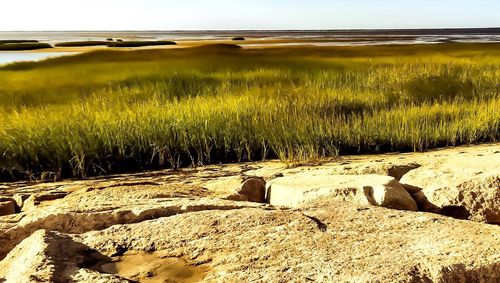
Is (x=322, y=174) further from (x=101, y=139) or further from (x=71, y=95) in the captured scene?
(x=71, y=95)

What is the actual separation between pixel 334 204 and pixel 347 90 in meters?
7.58

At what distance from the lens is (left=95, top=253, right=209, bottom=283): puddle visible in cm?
245

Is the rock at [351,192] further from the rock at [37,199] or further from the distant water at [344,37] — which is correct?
the distant water at [344,37]

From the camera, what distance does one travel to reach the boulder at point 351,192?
11.9 feet

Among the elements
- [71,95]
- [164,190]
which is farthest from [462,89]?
[164,190]

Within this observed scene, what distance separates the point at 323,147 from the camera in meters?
6.62

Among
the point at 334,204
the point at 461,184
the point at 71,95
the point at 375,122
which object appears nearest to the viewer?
the point at 334,204

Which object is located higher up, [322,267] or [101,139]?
[322,267]

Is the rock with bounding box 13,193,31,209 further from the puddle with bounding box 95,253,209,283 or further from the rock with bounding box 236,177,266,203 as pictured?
the puddle with bounding box 95,253,209,283

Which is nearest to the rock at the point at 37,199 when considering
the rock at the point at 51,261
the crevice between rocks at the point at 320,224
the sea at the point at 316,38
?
the rock at the point at 51,261

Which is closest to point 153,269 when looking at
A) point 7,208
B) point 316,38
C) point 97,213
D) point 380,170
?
point 97,213

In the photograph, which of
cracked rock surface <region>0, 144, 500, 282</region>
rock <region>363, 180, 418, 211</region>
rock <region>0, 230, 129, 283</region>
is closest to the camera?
rock <region>0, 230, 129, 283</region>

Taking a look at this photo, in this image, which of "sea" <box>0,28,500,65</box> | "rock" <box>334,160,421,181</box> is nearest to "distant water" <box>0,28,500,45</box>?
"sea" <box>0,28,500,65</box>

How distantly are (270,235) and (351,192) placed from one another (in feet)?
3.54
